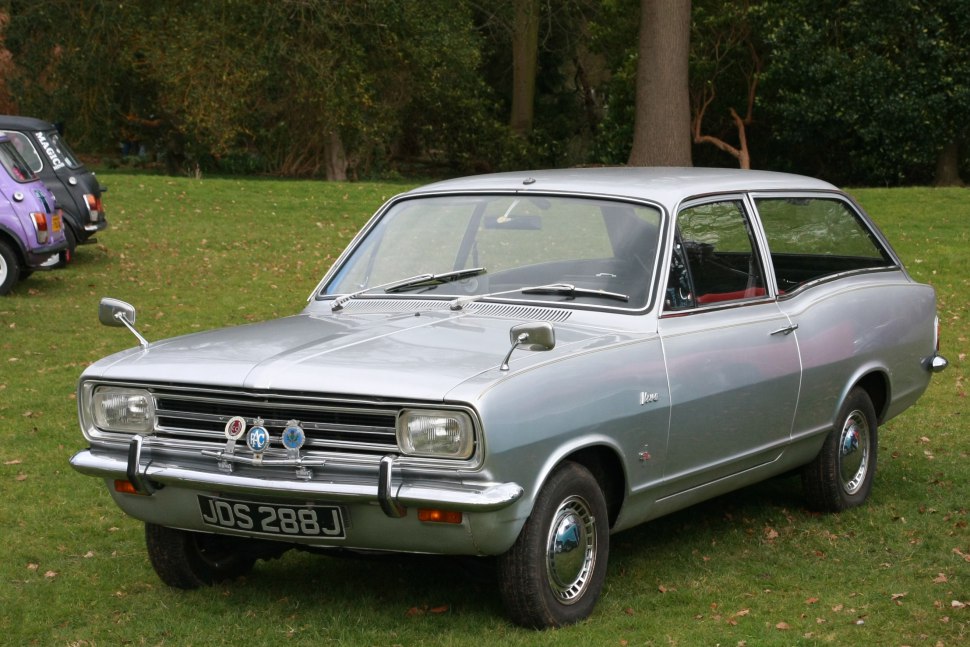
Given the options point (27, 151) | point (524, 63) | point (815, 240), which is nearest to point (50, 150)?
point (27, 151)

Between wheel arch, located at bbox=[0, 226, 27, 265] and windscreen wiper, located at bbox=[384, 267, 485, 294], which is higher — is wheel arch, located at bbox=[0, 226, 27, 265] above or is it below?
below

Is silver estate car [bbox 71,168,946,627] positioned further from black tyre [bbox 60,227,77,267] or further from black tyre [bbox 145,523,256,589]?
black tyre [bbox 60,227,77,267]

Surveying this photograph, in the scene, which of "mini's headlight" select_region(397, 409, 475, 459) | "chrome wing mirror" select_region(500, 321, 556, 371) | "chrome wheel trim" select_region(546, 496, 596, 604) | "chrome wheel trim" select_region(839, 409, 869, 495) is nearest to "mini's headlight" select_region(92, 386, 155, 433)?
"mini's headlight" select_region(397, 409, 475, 459)

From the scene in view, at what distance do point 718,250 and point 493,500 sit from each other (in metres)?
2.31

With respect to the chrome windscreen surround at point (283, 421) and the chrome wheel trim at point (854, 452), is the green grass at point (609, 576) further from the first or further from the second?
the chrome windscreen surround at point (283, 421)

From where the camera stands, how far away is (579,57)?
43.5m

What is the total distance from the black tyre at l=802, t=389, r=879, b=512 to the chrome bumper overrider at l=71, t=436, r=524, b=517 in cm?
278

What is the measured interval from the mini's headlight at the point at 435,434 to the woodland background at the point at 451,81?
80.5 ft

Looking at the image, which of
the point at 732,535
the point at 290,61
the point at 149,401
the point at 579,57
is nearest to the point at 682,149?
the point at 290,61

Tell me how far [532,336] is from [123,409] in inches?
65.8

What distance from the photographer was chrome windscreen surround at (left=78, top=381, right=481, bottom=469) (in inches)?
189

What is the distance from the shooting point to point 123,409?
Answer: 5293mm

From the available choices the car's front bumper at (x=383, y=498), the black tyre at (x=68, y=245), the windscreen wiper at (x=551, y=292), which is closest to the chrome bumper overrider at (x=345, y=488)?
the car's front bumper at (x=383, y=498)

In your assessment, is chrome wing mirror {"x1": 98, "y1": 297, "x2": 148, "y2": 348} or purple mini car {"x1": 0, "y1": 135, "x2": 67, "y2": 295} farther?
purple mini car {"x1": 0, "y1": 135, "x2": 67, "y2": 295}
